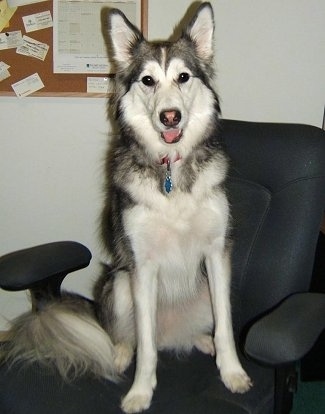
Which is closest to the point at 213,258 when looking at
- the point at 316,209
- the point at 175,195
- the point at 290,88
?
the point at 175,195

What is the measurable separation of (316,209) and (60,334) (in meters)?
0.84

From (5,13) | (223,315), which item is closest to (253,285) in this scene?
(223,315)

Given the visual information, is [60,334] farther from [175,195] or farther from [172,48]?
[172,48]

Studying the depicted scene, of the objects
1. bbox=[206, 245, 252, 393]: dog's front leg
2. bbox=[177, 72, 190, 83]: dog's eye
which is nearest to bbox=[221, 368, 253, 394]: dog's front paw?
bbox=[206, 245, 252, 393]: dog's front leg

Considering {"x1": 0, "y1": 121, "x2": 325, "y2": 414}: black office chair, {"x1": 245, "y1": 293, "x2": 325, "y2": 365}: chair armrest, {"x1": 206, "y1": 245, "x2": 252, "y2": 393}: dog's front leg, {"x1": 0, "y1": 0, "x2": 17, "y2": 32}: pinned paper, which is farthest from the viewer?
{"x1": 0, "y1": 0, "x2": 17, "y2": 32}: pinned paper

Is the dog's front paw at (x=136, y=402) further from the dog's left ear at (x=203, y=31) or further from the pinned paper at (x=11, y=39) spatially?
the pinned paper at (x=11, y=39)

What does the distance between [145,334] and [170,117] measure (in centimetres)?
64

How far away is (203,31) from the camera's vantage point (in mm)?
1462

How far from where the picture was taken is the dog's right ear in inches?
55.9

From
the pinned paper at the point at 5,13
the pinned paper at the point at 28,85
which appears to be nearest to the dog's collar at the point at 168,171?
the pinned paper at the point at 28,85

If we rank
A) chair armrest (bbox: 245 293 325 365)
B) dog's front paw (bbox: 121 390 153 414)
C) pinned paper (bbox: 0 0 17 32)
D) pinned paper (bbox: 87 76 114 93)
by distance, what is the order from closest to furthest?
1. chair armrest (bbox: 245 293 325 365)
2. dog's front paw (bbox: 121 390 153 414)
3. pinned paper (bbox: 0 0 17 32)
4. pinned paper (bbox: 87 76 114 93)

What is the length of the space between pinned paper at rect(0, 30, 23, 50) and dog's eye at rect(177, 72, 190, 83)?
985 millimetres

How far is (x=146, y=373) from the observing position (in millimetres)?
1317

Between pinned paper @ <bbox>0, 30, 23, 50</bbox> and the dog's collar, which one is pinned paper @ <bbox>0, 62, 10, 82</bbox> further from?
the dog's collar
